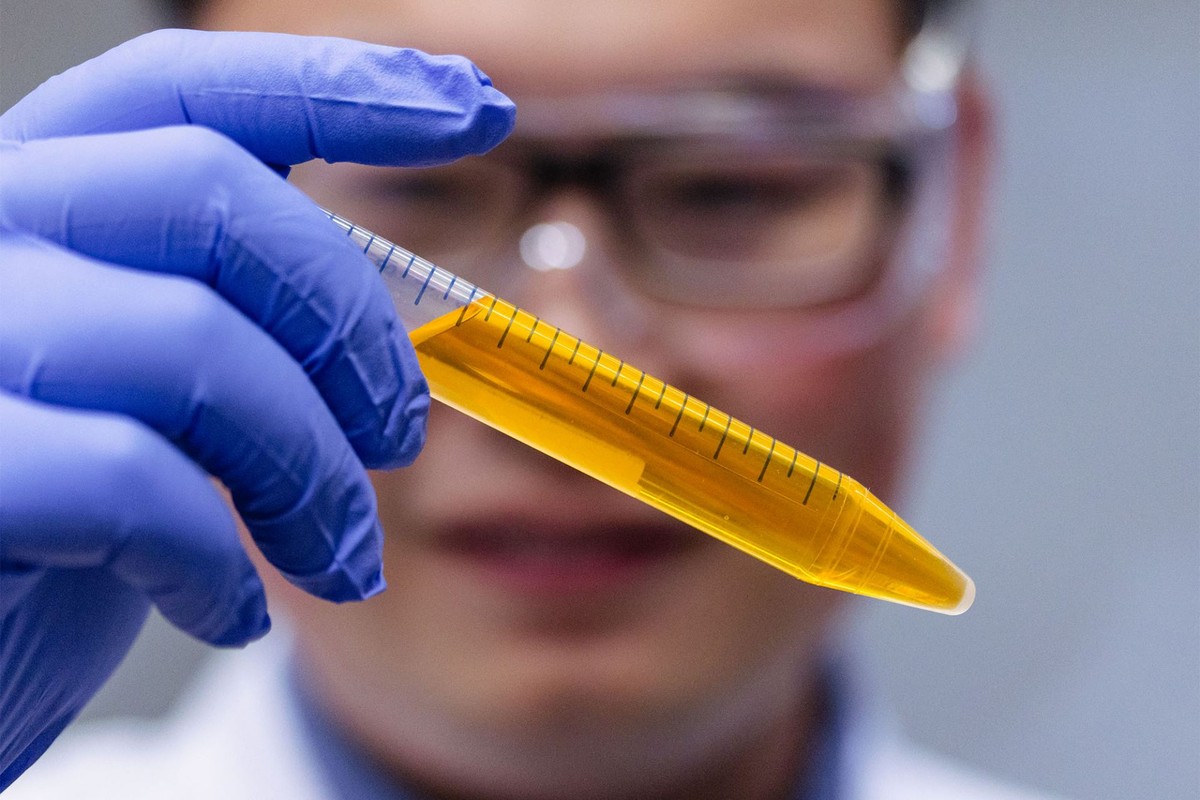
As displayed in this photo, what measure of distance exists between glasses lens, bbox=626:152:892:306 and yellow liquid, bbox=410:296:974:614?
40 centimetres

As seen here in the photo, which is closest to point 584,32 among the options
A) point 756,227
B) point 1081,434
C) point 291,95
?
point 756,227

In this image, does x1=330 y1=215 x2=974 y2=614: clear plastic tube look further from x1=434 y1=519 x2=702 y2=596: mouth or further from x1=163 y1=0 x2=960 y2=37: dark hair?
x1=163 y1=0 x2=960 y2=37: dark hair

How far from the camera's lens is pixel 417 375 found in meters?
0.56

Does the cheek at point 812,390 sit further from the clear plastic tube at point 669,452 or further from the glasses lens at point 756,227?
the clear plastic tube at point 669,452

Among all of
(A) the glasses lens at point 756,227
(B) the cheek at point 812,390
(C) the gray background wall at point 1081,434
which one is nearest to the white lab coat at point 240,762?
(C) the gray background wall at point 1081,434

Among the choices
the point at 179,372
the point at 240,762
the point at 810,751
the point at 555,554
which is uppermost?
the point at 179,372

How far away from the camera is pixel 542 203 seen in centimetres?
98

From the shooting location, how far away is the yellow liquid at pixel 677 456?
57 cm

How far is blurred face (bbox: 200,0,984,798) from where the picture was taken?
878mm

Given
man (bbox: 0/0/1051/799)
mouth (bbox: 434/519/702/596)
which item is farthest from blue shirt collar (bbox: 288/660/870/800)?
mouth (bbox: 434/519/702/596)

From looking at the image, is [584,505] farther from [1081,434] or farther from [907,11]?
[1081,434]

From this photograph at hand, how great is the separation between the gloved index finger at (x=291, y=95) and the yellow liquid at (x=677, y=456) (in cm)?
11

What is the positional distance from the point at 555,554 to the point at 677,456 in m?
0.36

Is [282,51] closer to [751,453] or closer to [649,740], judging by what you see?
[751,453]
